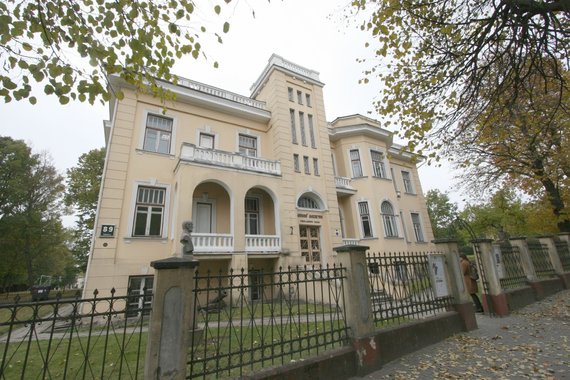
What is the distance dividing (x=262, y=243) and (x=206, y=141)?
6.20 meters

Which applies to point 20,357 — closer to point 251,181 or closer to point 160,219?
point 160,219

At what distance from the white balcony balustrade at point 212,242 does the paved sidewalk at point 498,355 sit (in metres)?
8.13

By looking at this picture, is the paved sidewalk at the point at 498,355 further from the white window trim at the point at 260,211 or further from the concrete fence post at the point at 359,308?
the white window trim at the point at 260,211

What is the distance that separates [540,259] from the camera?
35.5 ft

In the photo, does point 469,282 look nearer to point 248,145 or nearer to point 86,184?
point 248,145

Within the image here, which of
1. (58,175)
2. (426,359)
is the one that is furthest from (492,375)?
(58,175)

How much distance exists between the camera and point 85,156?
80.1ft

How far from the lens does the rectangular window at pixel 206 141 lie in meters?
14.2

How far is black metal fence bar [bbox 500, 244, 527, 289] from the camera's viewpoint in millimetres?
8833

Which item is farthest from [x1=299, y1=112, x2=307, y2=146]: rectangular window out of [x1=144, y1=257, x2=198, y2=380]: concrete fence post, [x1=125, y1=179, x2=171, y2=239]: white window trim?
[x1=144, y1=257, x2=198, y2=380]: concrete fence post

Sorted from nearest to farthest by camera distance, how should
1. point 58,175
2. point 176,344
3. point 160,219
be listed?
point 176,344, point 160,219, point 58,175

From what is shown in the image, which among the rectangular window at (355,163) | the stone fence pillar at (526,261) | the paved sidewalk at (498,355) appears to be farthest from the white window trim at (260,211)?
the stone fence pillar at (526,261)

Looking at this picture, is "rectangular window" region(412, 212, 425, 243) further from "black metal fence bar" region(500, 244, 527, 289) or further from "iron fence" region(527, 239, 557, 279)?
"black metal fence bar" region(500, 244, 527, 289)

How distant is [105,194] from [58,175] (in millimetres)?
21937
